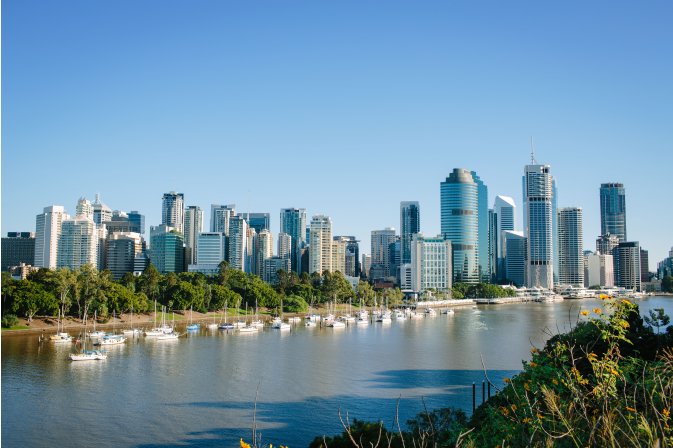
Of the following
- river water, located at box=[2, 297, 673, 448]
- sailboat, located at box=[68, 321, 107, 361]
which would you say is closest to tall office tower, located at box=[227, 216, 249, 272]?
river water, located at box=[2, 297, 673, 448]

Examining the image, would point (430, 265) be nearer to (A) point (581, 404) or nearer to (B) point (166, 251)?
(B) point (166, 251)

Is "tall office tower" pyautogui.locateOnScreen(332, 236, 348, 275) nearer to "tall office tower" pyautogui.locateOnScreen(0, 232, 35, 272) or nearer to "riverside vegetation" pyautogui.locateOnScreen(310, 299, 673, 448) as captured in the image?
"tall office tower" pyautogui.locateOnScreen(0, 232, 35, 272)

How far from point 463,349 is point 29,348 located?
39.8 metres

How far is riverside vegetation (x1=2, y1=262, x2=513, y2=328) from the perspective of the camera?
214 feet

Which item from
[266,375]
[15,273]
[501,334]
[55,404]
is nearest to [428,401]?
[266,375]

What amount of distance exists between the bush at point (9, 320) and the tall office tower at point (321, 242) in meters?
128

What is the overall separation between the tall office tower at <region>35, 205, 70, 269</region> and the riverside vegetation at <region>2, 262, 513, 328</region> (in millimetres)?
75950

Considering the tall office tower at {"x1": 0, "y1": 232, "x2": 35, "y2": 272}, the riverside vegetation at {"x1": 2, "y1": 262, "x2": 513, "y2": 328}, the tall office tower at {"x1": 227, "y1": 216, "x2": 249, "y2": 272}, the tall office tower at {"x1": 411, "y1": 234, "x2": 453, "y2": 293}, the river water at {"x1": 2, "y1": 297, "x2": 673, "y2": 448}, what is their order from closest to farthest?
the river water at {"x1": 2, "y1": 297, "x2": 673, "y2": 448} < the riverside vegetation at {"x1": 2, "y1": 262, "x2": 513, "y2": 328} < the tall office tower at {"x1": 0, "y1": 232, "x2": 35, "y2": 272} < the tall office tower at {"x1": 411, "y1": 234, "x2": 453, "y2": 293} < the tall office tower at {"x1": 227, "y1": 216, "x2": 249, "y2": 272}

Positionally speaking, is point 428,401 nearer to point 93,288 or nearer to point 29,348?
point 29,348

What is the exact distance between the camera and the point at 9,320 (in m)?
61.3

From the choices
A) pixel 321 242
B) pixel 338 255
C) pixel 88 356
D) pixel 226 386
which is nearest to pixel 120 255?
pixel 321 242

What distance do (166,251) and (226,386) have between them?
5384 inches

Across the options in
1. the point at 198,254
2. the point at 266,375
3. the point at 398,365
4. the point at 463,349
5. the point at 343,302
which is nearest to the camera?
the point at 266,375

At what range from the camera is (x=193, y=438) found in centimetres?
2794
